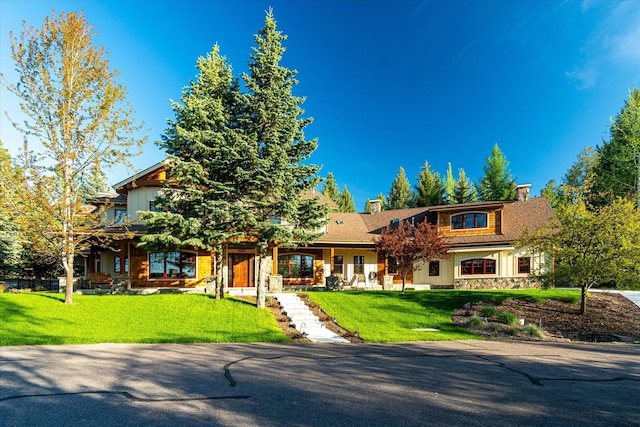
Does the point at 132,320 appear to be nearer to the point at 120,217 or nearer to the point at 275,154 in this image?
the point at 275,154

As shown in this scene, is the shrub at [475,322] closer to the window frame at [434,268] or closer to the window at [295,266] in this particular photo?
the window frame at [434,268]

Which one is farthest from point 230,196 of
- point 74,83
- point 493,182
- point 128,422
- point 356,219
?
point 493,182

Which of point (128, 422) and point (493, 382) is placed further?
point (493, 382)

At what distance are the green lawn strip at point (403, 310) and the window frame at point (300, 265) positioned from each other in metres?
6.51

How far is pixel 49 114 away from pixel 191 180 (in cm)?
606

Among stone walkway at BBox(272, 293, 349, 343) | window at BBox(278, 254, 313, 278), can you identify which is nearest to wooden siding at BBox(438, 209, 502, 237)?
window at BBox(278, 254, 313, 278)

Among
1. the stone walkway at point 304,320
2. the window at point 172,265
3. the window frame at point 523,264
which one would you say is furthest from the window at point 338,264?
the window frame at point 523,264

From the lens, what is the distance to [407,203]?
57688mm

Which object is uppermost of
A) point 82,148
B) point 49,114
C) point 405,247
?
point 49,114

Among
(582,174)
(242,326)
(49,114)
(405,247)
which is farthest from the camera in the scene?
(582,174)

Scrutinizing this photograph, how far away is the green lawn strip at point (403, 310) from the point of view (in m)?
13.7

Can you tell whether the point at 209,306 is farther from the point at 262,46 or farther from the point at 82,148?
Answer: the point at 262,46

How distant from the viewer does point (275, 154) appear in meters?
16.6

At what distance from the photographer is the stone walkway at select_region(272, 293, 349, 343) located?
1339cm
